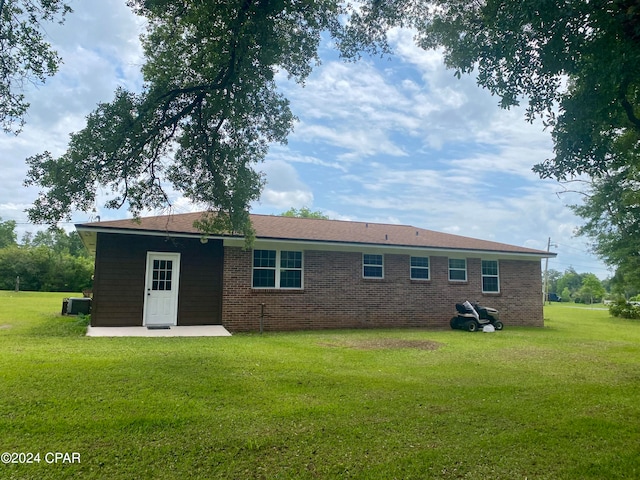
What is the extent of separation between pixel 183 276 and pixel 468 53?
10.4 m

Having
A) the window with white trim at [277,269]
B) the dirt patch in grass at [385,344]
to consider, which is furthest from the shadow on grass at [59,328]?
the dirt patch in grass at [385,344]

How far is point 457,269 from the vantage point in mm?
16656

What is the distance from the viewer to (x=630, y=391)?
648cm

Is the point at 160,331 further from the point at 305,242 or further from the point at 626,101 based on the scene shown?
the point at 626,101

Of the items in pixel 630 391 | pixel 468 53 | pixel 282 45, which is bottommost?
pixel 630 391

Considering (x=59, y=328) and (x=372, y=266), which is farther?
(x=372, y=266)

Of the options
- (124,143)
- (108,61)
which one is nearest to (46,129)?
(108,61)

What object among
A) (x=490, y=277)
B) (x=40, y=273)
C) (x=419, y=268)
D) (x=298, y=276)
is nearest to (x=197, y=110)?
(x=298, y=276)

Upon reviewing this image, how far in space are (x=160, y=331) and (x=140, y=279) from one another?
1.89 metres

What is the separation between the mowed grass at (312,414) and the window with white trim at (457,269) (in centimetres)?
753

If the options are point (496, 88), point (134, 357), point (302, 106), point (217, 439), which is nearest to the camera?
point (217, 439)

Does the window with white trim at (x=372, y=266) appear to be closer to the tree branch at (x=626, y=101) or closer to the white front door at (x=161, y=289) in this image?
the white front door at (x=161, y=289)

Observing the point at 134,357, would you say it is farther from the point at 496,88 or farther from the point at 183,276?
the point at 496,88

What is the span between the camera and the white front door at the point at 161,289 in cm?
1286
